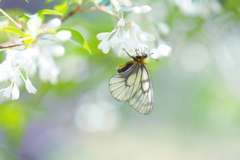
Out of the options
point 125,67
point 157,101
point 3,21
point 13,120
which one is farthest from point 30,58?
point 157,101

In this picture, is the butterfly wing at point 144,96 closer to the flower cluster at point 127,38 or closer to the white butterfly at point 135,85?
the white butterfly at point 135,85

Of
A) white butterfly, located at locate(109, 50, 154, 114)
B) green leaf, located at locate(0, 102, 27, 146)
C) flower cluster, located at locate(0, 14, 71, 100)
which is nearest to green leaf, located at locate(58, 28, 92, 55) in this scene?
flower cluster, located at locate(0, 14, 71, 100)

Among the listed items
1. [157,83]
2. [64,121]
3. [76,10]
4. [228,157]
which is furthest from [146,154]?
[76,10]

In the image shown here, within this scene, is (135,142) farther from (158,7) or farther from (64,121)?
(158,7)

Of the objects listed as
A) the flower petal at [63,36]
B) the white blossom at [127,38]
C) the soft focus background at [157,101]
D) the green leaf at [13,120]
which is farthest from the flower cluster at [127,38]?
the green leaf at [13,120]

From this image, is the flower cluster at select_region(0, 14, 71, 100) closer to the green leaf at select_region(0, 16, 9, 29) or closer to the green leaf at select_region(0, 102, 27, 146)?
the green leaf at select_region(0, 16, 9, 29)

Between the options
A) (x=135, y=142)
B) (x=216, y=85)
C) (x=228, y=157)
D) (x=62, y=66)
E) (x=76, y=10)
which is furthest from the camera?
(x=135, y=142)

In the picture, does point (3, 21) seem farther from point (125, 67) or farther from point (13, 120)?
point (13, 120)
